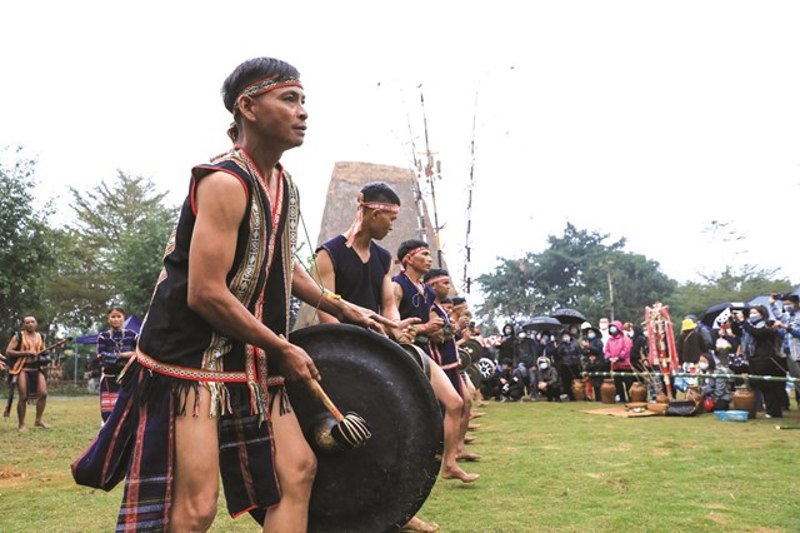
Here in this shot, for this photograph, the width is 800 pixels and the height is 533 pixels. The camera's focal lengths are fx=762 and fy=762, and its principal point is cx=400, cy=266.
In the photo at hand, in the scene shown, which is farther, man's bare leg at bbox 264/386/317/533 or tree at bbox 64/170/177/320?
tree at bbox 64/170/177/320

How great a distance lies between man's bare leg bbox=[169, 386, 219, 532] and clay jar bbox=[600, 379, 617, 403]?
621 inches

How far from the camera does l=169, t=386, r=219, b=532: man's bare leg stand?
8.43 feet

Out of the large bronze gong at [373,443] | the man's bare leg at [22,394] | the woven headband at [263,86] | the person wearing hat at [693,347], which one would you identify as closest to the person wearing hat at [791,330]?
the person wearing hat at [693,347]

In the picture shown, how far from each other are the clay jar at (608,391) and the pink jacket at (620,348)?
1.54 ft

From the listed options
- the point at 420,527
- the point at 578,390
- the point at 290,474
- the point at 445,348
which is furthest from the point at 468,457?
the point at 578,390

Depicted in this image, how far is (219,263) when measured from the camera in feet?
8.57

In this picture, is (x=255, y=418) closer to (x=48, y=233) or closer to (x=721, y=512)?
(x=721, y=512)

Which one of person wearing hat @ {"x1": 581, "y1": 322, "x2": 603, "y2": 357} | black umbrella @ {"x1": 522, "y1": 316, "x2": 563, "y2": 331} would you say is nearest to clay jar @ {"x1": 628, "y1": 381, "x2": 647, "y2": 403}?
person wearing hat @ {"x1": 581, "y1": 322, "x2": 603, "y2": 357}

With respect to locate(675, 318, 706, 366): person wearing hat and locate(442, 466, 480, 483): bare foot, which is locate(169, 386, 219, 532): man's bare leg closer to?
locate(442, 466, 480, 483): bare foot

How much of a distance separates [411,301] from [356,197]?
24243 millimetres

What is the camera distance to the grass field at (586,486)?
5039mm

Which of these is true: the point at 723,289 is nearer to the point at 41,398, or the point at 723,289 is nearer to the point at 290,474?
the point at 41,398

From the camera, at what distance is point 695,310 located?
156 ft

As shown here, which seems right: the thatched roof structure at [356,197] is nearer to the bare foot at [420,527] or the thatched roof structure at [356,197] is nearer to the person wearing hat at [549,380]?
the person wearing hat at [549,380]
